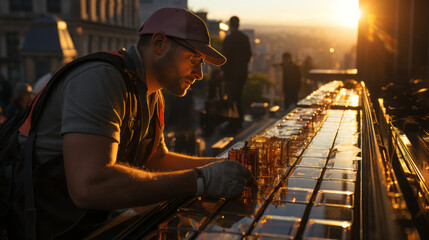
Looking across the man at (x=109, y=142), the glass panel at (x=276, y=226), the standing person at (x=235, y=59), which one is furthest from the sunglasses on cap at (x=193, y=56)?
the standing person at (x=235, y=59)

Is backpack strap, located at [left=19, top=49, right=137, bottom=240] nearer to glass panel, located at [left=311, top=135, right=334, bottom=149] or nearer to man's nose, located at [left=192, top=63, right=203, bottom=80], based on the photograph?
man's nose, located at [left=192, top=63, right=203, bottom=80]

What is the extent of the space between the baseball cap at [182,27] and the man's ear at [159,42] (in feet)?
0.08

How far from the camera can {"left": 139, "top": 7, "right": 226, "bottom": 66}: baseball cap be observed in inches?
102

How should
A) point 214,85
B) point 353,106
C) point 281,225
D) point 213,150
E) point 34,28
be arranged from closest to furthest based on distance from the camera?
point 281,225 → point 213,150 → point 353,106 → point 214,85 → point 34,28

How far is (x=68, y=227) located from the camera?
7.84 feet

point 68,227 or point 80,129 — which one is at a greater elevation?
point 80,129

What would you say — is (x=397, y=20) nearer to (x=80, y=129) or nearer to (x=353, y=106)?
(x=353, y=106)

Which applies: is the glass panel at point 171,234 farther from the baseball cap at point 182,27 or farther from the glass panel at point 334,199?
the baseball cap at point 182,27

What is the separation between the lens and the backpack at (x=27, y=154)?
2.39 m

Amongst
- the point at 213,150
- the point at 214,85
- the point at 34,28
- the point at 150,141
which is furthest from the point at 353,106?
the point at 34,28

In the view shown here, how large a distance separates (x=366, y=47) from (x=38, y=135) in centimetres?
1029

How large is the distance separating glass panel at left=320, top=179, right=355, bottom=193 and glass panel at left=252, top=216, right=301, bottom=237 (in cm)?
46

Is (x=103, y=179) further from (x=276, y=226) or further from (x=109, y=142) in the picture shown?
(x=276, y=226)

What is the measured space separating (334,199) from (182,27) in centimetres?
101
